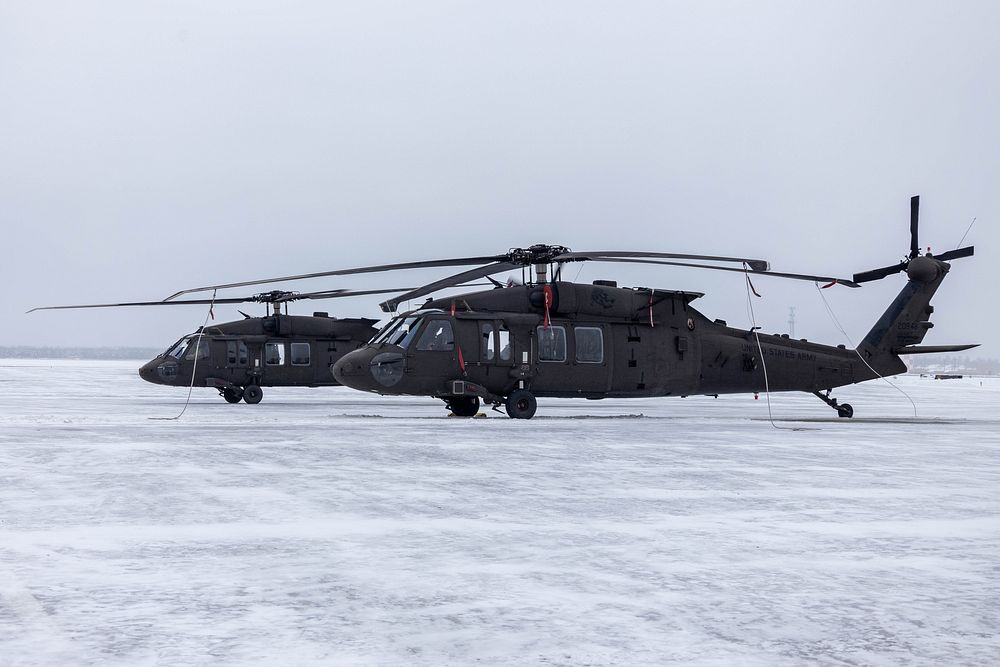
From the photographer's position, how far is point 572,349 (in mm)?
20500

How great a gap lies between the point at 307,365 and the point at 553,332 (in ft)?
36.9

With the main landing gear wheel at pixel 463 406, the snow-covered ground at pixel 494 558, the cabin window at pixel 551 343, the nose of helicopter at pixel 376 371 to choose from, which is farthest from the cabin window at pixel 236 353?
the snow-covered ground at pixel 494 558

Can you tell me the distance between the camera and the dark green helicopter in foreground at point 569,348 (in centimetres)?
1948

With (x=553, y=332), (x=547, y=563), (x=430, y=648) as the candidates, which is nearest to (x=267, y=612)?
(x=430, y=648)

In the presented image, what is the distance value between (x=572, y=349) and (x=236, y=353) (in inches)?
481

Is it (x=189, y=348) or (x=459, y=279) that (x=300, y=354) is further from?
(x=459, y=279)

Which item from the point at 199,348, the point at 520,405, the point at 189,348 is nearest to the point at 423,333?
the point at 520,405

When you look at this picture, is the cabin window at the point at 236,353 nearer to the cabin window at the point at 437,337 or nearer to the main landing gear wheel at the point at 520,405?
the cabin window at the point at 437,337

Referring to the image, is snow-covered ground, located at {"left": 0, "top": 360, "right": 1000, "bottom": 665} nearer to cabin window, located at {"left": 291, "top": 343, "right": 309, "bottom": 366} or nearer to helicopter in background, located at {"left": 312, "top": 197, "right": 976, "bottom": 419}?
helicopter in background, located at {"left": 312, "top": 197, "right": 976, "bottom": 419}

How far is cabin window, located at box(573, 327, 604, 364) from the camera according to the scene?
2058 cm

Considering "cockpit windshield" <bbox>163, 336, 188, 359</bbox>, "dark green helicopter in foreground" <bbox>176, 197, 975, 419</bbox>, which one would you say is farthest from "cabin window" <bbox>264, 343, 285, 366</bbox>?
"dark green helicopter in foreground" <bbox>176, 197, 975, 419</bbox>

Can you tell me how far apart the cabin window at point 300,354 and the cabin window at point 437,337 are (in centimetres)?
1038

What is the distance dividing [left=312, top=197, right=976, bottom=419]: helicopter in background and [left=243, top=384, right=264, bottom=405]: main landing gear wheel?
8.66 meters

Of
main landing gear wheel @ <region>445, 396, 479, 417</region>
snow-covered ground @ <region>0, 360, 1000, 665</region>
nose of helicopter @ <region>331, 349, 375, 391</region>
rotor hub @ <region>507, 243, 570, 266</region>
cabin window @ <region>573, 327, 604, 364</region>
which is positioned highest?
rotor hub @ <region>507, 243, 570, 266</region>
